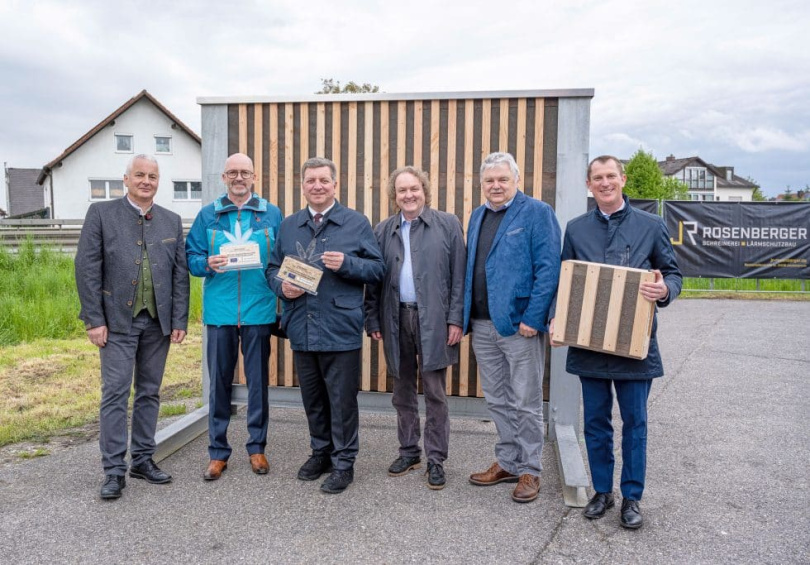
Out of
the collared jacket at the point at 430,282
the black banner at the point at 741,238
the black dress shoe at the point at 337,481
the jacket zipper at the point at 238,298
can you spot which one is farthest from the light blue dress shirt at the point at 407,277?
the black banner at the point at 741,238

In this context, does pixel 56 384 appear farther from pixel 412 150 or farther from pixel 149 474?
pixel 412 150

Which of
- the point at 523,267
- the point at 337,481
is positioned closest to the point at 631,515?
the point at 523,267

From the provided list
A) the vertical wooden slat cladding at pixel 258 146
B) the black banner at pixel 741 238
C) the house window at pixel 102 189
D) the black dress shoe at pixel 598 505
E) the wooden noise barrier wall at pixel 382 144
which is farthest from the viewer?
the house window at pixel 102 189

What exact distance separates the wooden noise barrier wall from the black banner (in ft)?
36.6

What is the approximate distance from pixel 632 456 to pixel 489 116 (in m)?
2.95

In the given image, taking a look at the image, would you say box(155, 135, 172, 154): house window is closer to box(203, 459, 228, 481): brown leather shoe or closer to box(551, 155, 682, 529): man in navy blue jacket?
box(203, 459, 228, 481): brown leather shoe

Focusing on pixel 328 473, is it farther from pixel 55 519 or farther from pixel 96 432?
pixel 96 432

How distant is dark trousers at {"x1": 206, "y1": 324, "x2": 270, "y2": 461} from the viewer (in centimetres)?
472

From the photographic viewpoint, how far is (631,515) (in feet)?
12.6

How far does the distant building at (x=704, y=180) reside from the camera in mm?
89188

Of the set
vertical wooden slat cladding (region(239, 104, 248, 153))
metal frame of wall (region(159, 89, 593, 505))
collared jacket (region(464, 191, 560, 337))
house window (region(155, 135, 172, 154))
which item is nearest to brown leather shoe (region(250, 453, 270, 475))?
metal frame of wall (region(159, 89, 593, 505))

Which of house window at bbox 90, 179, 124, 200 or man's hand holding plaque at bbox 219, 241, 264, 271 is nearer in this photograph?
man's hand holding plaque at bbox 219, 241, 264, 271

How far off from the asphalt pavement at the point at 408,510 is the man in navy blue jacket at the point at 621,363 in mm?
254

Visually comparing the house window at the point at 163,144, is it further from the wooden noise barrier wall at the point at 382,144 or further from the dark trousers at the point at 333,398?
the dark trousers at the point at 333,398
